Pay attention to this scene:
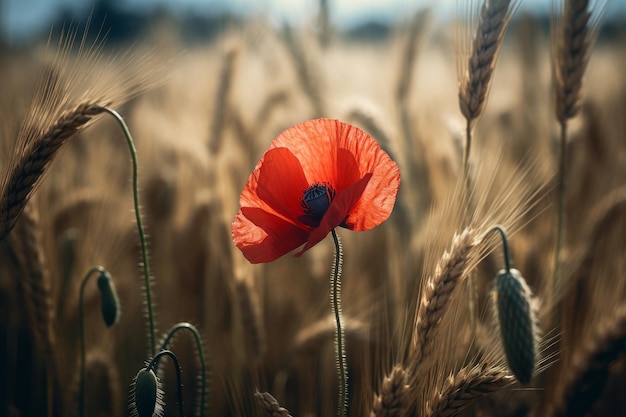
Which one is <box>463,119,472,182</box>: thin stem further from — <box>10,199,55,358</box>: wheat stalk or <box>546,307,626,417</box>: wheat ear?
<box>10,199,55,358</box>: wheat stalk

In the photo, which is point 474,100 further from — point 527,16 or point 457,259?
point 527,16

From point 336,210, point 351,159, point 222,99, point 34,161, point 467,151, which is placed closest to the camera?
point 336,210

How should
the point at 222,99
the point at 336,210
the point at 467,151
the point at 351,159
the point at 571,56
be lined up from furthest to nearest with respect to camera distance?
the point at 222,99 < the point at 571,56 < the point at 467,151 < the point at 351,159 < the point at 336,210

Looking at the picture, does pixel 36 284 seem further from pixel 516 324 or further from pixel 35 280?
pixel 516 324

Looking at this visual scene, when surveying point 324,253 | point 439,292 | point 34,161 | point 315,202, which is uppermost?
point 324,253

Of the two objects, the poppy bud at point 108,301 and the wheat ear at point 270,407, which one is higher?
the poppy bud at point 108,301

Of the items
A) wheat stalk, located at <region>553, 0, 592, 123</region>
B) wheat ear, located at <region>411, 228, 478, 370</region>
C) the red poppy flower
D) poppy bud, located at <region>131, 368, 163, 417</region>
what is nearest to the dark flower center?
the red poppy flower

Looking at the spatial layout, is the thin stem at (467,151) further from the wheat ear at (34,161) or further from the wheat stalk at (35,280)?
the wheat stalk at (35,280)

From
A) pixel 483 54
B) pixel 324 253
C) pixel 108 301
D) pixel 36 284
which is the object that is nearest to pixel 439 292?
pixel 483 54

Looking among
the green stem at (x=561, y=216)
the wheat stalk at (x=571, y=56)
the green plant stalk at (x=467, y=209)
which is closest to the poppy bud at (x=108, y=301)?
the green plant stalk at (x=467, y=209)
